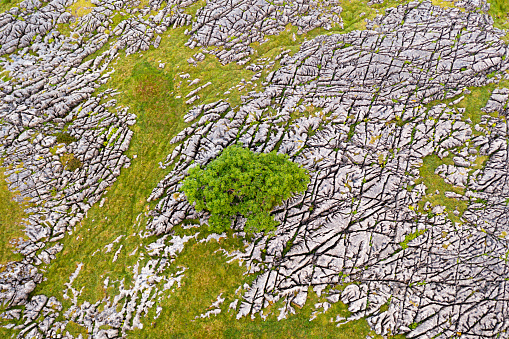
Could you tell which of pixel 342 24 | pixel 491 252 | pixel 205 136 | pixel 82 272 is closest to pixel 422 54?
pixel 342 24

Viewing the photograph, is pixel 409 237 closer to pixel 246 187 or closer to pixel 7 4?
pixel 246 187

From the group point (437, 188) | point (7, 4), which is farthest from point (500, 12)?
point (7, 4)

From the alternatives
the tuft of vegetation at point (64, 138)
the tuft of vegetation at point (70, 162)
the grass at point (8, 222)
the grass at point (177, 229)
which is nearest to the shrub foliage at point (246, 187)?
the grass at point (177, 229)

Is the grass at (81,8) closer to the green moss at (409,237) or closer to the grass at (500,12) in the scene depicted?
the green moss at (409,237)

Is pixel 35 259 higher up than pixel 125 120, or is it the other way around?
pixel 125 120

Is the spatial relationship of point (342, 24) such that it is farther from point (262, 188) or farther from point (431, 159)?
point (262, 188)

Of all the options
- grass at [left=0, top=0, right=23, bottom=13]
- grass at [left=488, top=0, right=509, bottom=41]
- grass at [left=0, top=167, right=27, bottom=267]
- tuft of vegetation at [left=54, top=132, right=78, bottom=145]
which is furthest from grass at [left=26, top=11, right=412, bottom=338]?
grass at [left=488, top=0, right=509, bottom=41]
